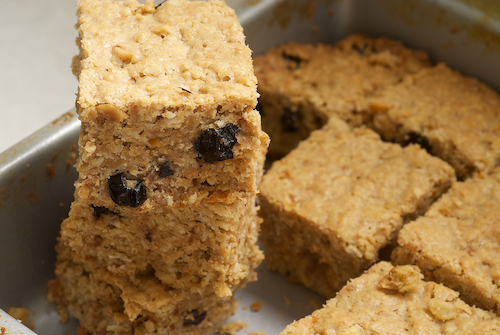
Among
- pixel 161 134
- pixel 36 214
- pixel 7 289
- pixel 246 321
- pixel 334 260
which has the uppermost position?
pixel 161 134

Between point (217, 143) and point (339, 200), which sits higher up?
point (217, 143)

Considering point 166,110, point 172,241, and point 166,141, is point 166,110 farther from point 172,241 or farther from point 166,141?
point 172,241

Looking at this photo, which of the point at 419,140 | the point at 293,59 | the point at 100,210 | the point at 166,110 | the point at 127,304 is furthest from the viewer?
the point at 293,59

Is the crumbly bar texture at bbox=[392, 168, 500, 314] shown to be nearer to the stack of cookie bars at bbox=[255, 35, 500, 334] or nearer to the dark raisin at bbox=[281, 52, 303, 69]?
the stack of cookie bars at bbox=[255, 35, 500, 334]

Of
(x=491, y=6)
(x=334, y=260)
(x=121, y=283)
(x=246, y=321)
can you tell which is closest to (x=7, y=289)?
(x=121, y=283)

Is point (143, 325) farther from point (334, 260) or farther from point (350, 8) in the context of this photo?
point (350, 8)

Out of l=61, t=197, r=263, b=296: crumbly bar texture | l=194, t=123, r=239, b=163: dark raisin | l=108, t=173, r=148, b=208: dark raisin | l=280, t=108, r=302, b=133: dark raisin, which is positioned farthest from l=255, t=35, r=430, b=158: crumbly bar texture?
l=108, t=173, r=148, b=208: dark raisin

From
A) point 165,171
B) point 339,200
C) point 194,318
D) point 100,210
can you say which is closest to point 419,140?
point 339,200
